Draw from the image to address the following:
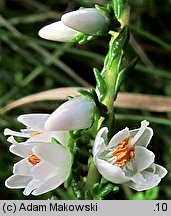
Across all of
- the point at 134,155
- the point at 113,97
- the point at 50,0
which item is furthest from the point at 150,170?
the point at 50,0

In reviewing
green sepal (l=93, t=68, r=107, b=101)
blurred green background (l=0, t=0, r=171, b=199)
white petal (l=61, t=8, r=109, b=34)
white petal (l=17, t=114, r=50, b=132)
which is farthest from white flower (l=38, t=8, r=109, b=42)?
blurred green background (l=0, t=0, r=171, b=199)

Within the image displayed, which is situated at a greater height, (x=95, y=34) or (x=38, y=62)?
(x=95, y=34)

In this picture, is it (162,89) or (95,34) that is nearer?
(95,34)

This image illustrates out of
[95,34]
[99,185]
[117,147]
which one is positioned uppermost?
[95,34]

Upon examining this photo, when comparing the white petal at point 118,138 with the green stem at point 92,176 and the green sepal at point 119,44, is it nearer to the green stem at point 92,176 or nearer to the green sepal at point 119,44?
the green stem at point 92,176

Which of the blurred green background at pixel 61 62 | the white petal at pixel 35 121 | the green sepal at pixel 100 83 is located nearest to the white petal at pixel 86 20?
the green sepal at pixel 100 83

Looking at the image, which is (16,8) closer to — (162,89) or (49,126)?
(162,89)
